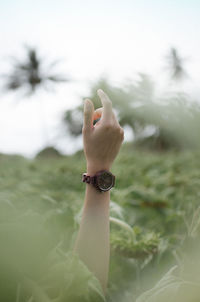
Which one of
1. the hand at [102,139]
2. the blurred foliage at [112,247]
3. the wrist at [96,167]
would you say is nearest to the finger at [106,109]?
the hand at [102,139]

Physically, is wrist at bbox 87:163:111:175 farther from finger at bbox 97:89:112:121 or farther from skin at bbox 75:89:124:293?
finger at bbox 97:89:112:121

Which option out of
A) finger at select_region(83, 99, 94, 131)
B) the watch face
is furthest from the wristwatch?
finger at select_region(83, 99, 94, 131)

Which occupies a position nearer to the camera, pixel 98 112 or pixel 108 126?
pixel 108 126

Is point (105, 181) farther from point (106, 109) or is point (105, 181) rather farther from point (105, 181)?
point (106, 109)

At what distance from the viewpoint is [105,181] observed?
2.51ft

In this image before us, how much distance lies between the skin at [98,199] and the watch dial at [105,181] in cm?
2

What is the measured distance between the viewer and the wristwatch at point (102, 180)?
0.76m

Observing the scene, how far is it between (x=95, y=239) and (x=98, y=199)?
88 mm

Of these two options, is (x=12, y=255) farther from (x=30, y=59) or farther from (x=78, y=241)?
(x=30, y=59)

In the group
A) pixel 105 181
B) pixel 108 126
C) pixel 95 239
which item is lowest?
pixel 95 239

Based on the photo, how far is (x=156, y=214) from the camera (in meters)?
1.20

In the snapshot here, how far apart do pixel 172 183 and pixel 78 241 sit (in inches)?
40.5

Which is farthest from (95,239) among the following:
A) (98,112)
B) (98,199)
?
(98,112)

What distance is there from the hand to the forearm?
9cm
